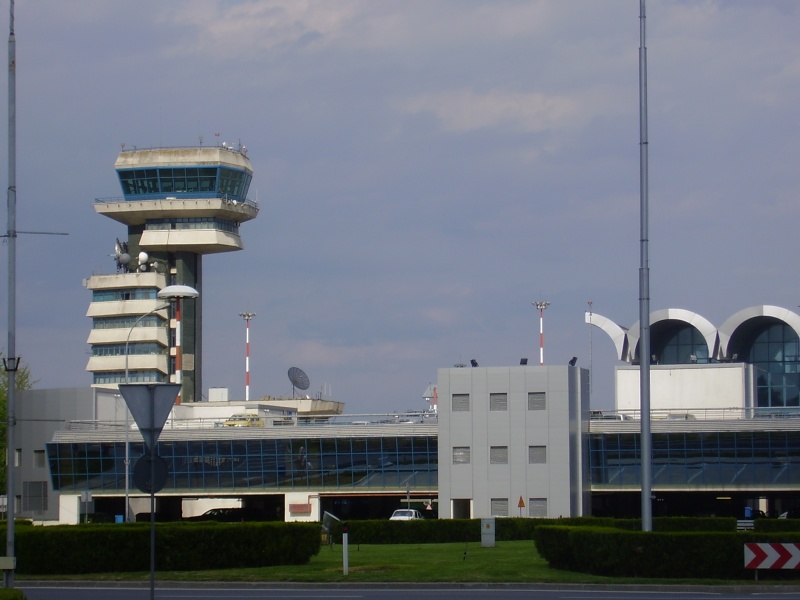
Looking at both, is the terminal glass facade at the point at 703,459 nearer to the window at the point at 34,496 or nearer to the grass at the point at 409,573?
the grass at the point at 409,573

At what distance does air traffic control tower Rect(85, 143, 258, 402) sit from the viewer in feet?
362

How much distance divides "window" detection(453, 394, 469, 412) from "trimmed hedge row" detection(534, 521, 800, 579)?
33.9 metres

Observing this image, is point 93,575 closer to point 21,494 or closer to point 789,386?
point 21,494

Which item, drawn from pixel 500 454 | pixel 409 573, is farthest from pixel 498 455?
pixel 409 573

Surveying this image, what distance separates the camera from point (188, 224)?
11125 centimetres

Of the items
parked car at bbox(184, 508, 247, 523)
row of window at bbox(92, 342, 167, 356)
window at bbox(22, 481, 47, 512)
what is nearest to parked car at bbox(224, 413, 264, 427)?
parked car at bbox(184, 508, 247, 523)

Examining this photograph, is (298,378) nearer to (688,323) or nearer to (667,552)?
(688,323)

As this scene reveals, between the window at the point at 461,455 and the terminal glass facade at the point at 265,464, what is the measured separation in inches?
295

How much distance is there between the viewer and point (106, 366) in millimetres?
111938

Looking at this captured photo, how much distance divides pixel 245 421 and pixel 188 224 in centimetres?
3327

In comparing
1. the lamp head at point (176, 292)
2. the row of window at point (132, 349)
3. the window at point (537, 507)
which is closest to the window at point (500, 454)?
the window at point (537, 507)

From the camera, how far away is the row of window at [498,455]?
211 feet

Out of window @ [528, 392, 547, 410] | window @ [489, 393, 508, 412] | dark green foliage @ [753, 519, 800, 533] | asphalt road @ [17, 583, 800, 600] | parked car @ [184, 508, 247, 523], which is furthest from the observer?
parked car @ [184, 508, 247, 523]

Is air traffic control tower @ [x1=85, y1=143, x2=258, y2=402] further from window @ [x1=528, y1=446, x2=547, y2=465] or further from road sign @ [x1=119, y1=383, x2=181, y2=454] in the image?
road sign @ [x1=119, y1=383, x2=181, y2=454]
